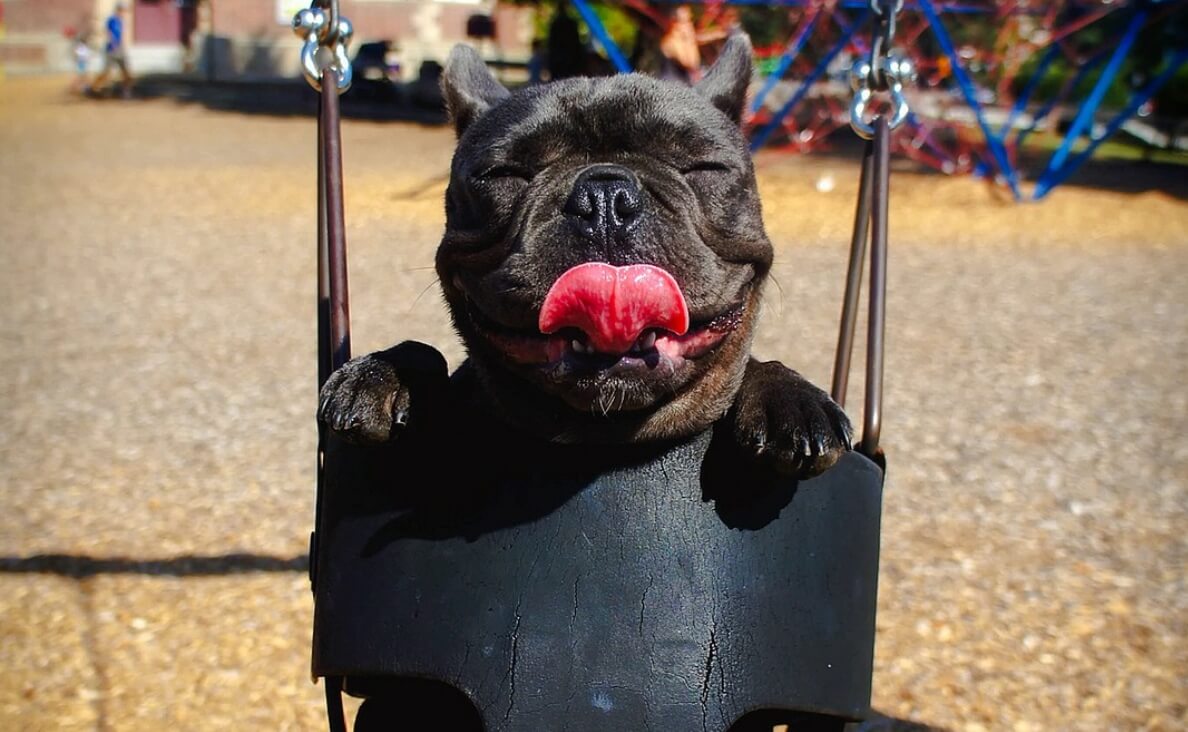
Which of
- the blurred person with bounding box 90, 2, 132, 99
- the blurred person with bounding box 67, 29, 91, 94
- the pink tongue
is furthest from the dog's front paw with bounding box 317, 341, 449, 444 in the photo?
the blurred person with bounding box 67, 29, 91, 94

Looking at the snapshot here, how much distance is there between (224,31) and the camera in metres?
34.3

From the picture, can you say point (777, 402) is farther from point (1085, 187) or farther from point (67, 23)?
point (67, 23)

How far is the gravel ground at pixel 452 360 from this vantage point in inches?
146

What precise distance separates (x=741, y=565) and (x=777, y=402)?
283 millimetres

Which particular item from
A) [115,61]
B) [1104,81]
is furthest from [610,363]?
[115,61]

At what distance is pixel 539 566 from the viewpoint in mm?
1940

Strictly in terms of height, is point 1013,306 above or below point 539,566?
below

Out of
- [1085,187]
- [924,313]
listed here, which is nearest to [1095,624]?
[924,313]

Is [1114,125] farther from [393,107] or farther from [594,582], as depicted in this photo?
[393,107]

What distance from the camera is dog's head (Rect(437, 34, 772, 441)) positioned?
1867 millimetres

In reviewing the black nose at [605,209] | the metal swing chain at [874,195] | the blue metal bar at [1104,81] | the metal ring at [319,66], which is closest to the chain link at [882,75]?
the metal swing chain at [874,195]

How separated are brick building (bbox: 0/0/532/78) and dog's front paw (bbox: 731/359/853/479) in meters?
31.6

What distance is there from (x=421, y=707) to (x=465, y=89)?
4.06ft

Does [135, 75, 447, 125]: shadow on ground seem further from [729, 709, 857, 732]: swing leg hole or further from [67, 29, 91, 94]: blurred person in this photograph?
[729, 709, 857, 732]: swing leg hole
